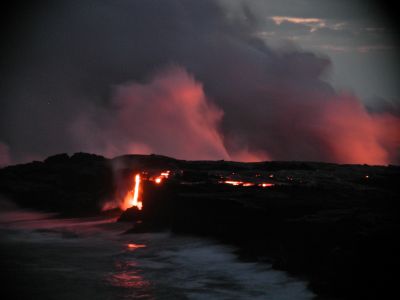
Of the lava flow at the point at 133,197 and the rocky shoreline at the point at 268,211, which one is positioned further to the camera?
the lava flow at the point at 133,197

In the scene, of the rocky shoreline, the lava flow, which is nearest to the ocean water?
the rocky shoreline

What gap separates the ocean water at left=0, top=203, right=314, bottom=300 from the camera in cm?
1705

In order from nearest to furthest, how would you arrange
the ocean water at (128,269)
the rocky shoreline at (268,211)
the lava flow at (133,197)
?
the rocky shoreline at (268,211) → the ocean water at (128,269) → the lava flow at (133,197)

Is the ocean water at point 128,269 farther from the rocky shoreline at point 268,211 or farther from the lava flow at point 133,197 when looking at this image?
the lava flow at point 133,197

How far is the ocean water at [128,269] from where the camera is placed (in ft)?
55.9

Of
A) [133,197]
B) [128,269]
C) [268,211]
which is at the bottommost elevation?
[128,269]

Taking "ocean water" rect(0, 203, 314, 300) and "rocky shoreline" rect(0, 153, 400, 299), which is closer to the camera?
"rocky shoreline" rect(0, 153, 400, 299)

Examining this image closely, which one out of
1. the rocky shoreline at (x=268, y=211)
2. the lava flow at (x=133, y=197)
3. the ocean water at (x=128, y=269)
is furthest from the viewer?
the lava flow at (x=133, y=197)

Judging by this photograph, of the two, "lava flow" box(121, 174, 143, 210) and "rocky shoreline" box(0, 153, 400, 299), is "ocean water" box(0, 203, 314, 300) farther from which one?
"lava flow" box(121, 174, 143, 210)

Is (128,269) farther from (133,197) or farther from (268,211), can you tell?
(133,197)

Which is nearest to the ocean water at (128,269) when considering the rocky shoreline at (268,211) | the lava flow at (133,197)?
the rocky shoreline at (268,211)

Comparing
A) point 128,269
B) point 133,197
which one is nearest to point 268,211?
point 128,269

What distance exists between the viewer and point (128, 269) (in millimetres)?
20297

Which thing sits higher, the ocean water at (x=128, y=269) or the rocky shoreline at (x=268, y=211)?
the rocky shoreline at (x=268, y=211)
